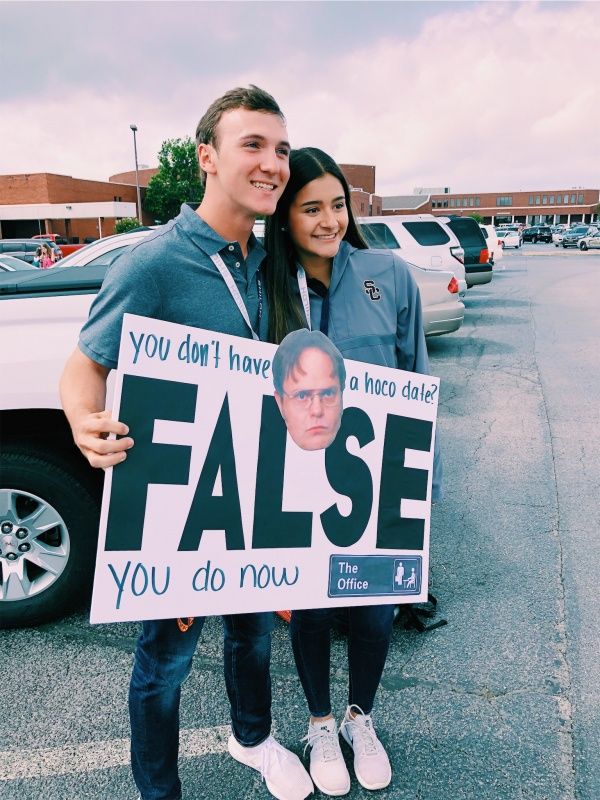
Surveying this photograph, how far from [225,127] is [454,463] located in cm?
382

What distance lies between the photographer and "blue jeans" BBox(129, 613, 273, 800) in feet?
5.67

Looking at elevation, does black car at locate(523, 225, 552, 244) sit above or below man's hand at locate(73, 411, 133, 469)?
above

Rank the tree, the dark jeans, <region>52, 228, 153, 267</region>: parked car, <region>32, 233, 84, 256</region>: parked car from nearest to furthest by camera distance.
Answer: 1. the dark jeans
2. <region>52, 228, 153, 267</region>: parked car
3. <region>32, 233, 84, 256</region>: parked car
4. the tree

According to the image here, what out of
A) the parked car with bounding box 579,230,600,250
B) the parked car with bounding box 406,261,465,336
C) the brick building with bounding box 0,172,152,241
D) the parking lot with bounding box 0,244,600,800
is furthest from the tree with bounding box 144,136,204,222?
the parking lot with bounding box 0,244,600,800

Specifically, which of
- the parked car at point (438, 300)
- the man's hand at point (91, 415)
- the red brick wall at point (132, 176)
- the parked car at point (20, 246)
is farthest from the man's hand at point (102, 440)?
the red brick wall at point (132, 176)

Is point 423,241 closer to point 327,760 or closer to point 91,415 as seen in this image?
point 327,760

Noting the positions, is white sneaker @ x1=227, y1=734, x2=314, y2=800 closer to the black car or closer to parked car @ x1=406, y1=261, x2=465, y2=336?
parked car @ x1=406, y1=261, x2=465, y2=336

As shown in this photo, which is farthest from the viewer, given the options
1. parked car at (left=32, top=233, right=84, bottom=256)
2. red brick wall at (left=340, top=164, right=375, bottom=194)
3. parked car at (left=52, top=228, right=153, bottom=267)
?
red brick wall at (left=340, top=164, right=375, bottom=194)

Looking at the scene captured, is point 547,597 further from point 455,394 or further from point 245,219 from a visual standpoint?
point 455,394

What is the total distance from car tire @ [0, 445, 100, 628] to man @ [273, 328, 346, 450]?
1.40 m

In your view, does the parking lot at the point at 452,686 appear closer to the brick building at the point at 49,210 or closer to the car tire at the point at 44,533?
the car tire at the point at 44,533

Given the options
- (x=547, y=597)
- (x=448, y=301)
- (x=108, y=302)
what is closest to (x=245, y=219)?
(x=108, y=302)

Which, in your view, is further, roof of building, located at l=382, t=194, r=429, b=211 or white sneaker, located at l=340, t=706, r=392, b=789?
roof of building, located at l=382, t=194, r=429, b=211

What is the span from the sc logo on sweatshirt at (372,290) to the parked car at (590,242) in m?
46.9
